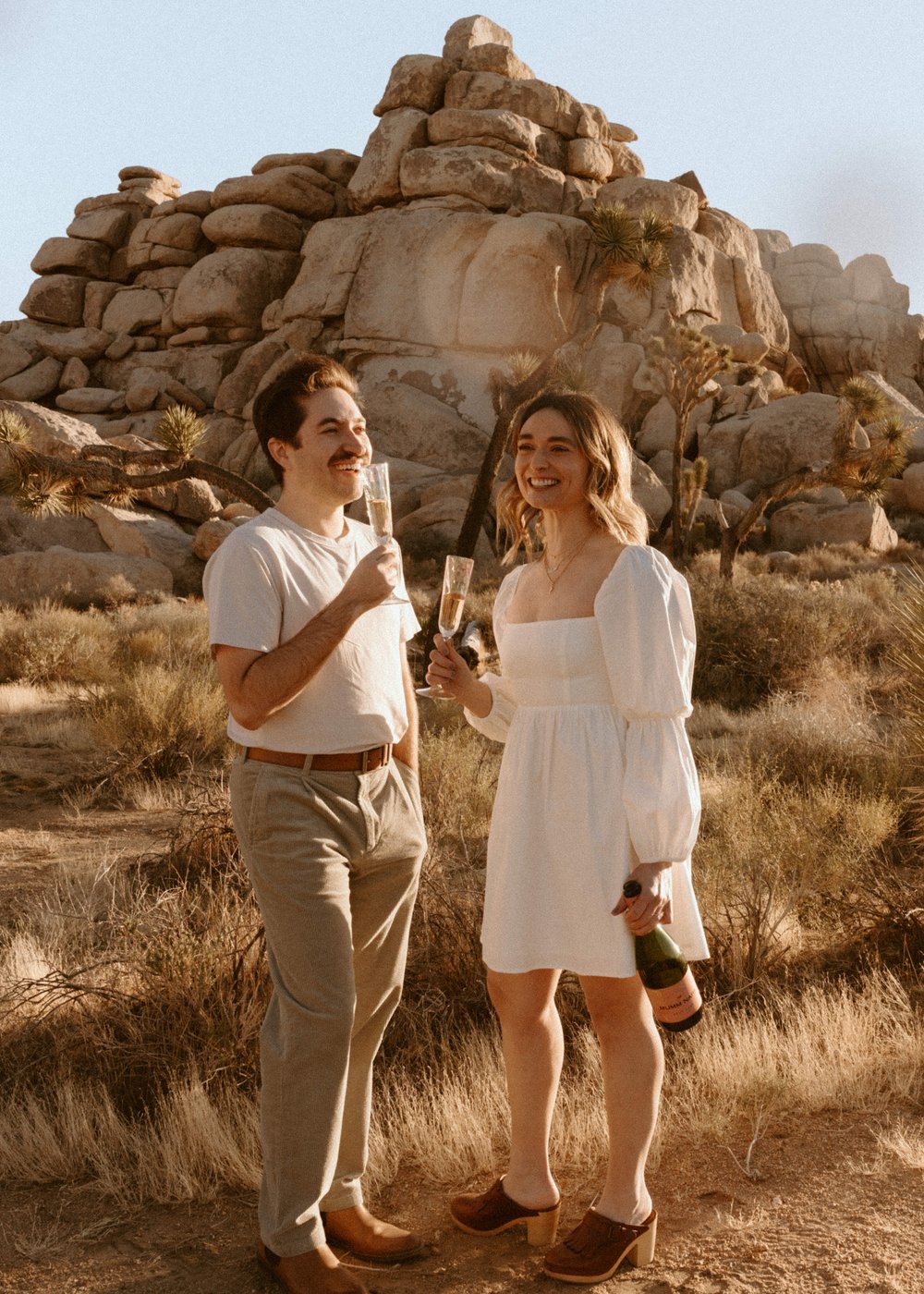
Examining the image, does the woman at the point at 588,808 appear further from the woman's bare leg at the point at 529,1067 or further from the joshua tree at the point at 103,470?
the joshua tree at the point at 103,470

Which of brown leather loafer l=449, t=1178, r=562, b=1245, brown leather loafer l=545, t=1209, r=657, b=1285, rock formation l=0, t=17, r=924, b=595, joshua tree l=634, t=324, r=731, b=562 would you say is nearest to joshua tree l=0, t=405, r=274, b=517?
brown leather loafer l=449, t=1178, r=562, b=1245

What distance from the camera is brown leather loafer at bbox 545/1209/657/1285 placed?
8.67 ft

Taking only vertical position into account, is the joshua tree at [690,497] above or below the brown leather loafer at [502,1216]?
above

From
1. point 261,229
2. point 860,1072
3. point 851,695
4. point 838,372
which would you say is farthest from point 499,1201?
point 838,372

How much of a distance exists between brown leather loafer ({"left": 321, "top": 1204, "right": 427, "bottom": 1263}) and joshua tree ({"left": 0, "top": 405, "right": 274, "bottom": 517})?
7585 mm

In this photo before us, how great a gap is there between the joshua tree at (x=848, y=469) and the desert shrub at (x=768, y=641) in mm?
4763

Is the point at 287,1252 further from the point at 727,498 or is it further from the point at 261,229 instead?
the point at 261,229

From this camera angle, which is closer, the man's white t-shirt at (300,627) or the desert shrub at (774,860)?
the man's white t-shirt at (300,627)

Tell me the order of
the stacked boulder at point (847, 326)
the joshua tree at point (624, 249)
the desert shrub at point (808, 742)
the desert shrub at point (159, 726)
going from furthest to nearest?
the stacked boulder at point (847, 326) → the joshua tree at point (624, 249) → the desert shrub at point (159, 726) → the desert shrub at point (808, 742)

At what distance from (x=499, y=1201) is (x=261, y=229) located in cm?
3172

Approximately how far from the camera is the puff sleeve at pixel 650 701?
8.27ft

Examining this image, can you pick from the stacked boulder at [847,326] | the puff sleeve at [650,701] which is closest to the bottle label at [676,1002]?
the puff sleeve at [650,701]

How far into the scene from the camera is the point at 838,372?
35062 millimetres

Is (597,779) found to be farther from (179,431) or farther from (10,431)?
(10,431)
